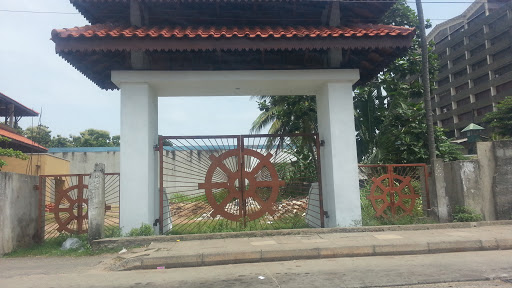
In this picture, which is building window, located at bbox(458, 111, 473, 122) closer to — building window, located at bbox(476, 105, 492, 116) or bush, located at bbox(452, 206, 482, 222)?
building window, located at bbox(476, 105, 492, 116)

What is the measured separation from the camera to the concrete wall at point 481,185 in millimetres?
8734

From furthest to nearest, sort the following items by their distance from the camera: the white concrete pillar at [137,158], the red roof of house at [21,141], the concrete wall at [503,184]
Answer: the red roof of house at [21,141] → the concrete wall at [503,184] → the white concrete pillar at [137,158]

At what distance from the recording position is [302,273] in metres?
5.38

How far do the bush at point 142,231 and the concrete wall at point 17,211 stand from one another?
224 cm

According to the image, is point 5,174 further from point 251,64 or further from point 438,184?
point 438,184

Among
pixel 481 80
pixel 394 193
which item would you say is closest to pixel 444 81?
pixel 481 80

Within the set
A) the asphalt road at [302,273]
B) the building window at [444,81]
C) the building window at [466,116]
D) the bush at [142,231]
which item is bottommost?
the asphalt road at [302,273]

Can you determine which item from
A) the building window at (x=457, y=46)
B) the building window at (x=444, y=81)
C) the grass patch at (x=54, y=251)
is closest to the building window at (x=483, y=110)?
the building window at (x=444, y=81)

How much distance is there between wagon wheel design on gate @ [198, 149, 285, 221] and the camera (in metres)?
8.22

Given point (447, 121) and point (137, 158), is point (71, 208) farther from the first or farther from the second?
point (447, 121)

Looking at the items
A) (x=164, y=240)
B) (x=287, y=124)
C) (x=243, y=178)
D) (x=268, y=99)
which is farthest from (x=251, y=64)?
(x=268, y=99)

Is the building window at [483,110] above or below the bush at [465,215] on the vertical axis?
above

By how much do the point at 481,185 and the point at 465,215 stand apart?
0.91 m

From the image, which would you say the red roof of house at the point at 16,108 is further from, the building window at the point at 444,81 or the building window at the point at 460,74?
the building window at the point at 444,81
